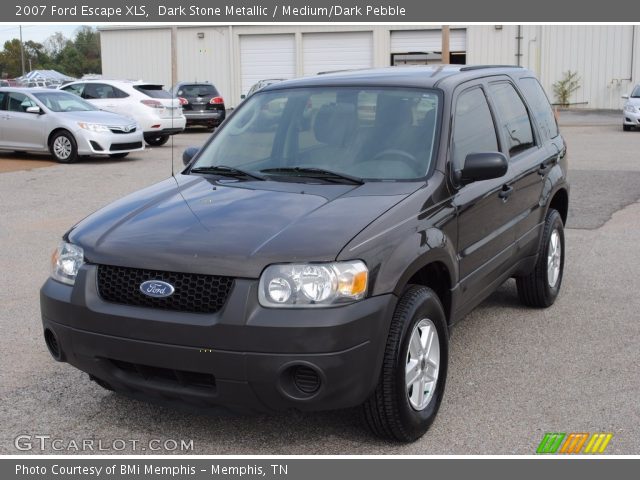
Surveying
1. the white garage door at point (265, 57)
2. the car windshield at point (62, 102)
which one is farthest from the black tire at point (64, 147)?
the white garage door at point (265, 57)

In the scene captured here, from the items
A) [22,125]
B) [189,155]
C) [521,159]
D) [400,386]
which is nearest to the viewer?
[400,386]

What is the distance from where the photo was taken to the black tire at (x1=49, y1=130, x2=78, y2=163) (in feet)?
56.8

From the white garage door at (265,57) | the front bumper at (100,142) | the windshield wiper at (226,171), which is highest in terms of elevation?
the white garage door at (265,57)

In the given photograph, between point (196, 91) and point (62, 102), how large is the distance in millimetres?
9511

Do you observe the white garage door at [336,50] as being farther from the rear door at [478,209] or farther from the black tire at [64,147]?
the rear door at [478,209]

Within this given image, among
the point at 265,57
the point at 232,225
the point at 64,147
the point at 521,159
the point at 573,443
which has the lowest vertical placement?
the point at 573,443

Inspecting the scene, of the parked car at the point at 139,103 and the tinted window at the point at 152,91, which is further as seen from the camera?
the tinted window at the point at 152,91

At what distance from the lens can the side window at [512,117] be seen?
5.66 m

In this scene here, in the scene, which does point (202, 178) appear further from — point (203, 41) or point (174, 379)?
point (203, 41)

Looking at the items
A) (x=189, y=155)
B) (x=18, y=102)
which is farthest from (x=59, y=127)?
(x=189, y=155)

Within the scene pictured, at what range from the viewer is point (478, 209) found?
16.1 feet

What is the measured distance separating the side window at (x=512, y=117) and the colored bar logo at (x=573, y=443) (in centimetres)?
213

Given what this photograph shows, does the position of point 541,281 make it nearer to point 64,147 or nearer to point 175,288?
point 175,288

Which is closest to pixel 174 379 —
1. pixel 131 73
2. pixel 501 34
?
pixel 501 34
